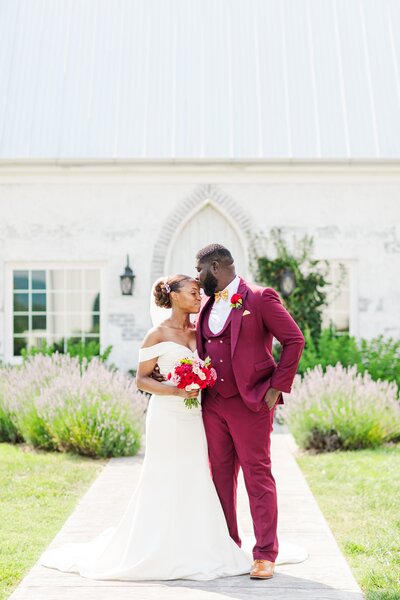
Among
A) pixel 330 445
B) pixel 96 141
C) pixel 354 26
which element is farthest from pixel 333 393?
pixel 354 26

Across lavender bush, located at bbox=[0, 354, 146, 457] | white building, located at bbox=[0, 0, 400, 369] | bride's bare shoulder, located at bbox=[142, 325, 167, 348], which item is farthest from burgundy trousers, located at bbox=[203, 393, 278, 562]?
white building, located at bbox=[0, 0, 400, 369]

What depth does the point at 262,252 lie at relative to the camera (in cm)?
1262

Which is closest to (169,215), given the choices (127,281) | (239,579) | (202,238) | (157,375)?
(202,238)

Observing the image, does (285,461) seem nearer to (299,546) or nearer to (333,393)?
(333,393)

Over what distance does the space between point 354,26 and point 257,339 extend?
1043 cm

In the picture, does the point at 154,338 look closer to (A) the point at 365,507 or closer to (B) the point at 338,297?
(A) the point at 365,507

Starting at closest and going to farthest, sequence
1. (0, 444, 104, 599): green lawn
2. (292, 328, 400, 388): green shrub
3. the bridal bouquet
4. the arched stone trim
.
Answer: the bridal bouquet < (0, 444, 104, 599): green lawn < (292, 328, 400, 388): green shrub < the arched stone trim

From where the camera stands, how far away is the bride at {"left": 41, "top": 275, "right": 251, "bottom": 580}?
530cm

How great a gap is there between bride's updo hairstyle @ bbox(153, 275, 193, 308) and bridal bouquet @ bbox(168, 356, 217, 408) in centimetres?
50

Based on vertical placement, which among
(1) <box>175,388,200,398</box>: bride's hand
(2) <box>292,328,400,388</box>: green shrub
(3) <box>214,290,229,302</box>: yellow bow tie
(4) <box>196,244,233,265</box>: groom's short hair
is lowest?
(1) <box>175,388,200,398</box>: bride's hand

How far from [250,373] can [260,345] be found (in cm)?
20

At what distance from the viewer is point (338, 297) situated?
12875 mm

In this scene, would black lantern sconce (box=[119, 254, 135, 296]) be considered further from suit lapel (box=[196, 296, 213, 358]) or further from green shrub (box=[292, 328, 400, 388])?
suit lapel (box=[196, 296, 213, 358])

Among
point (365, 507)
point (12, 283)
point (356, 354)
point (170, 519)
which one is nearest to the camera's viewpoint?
point (170, 519)
